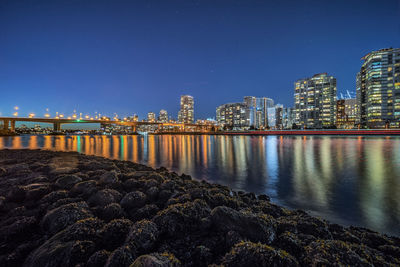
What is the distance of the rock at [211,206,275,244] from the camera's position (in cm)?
292

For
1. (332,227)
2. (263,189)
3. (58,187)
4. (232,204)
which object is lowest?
(263,189)

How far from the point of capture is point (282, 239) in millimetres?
2893

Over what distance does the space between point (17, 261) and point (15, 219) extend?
4.46 feet

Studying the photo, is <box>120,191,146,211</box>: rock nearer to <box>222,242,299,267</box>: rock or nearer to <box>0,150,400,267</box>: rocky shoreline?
<box>0,150,400,267</box>: rocky shoreline

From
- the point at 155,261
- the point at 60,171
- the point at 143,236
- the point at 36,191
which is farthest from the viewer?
the point at 60,171

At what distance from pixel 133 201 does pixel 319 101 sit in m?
168

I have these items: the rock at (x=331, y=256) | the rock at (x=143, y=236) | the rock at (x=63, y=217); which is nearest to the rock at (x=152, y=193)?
the rock at (x=63, y=217)

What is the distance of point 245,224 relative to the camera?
3.08 meters

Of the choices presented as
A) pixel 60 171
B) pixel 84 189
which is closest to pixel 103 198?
pixel 84 189

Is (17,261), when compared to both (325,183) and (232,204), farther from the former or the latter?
(325,183)

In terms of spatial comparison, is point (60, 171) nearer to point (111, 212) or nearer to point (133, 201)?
point (133, 201)

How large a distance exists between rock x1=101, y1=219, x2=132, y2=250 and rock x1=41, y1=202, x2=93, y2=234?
775 mm

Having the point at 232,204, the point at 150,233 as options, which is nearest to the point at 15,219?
the point at 150,233

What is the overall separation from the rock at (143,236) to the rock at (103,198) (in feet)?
5.35
